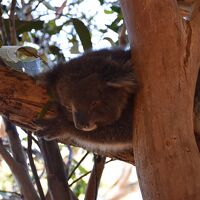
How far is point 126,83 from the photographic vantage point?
1342 millimetres

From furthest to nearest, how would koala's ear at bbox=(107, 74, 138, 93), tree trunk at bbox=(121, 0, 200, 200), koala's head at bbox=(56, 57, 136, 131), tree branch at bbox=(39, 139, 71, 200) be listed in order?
koala's head at bbox=(56, 57, 136, 131) → tree branch at bbox=(39, 139, 71, 200) → koala's ear at bbox=(107, 74, 138, 93) → tree trunk at bbox=(121, 0, 200, 200)

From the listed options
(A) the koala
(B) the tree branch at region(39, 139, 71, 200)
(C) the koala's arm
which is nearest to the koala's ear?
(A) the koala

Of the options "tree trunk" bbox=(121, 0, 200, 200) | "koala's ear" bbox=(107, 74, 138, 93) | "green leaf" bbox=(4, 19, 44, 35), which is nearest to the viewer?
"tree trunk" bbox=(121, 0, 200, 200)

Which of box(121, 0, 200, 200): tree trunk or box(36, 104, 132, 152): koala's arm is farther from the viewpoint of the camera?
box(36, 104, 132, 152): koala's arm

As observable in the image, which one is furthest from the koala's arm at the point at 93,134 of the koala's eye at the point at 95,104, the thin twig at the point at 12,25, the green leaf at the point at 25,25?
the green leaf at the point at 25,25

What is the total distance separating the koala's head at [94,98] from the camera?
1520 mm

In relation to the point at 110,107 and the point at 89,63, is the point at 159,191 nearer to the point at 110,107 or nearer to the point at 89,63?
the point at 110,107

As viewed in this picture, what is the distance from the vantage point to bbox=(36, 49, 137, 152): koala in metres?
1.53

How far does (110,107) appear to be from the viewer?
1.57 m

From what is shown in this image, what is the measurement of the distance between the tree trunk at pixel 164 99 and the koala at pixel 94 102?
0.96ft

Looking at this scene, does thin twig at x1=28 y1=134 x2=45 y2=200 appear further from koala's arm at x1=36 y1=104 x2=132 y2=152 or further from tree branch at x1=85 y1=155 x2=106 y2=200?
tree branch at x1=85 y1=155 x2=106 y2=200

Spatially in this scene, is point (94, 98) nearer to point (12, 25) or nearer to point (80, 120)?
point (80, 120)

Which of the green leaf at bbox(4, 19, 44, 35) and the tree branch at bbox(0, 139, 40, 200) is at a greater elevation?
the green leaf at bbox(4, 19, 44, 35)

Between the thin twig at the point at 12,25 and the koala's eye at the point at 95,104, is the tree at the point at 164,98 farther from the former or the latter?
the thin twig at the point at 12,25
